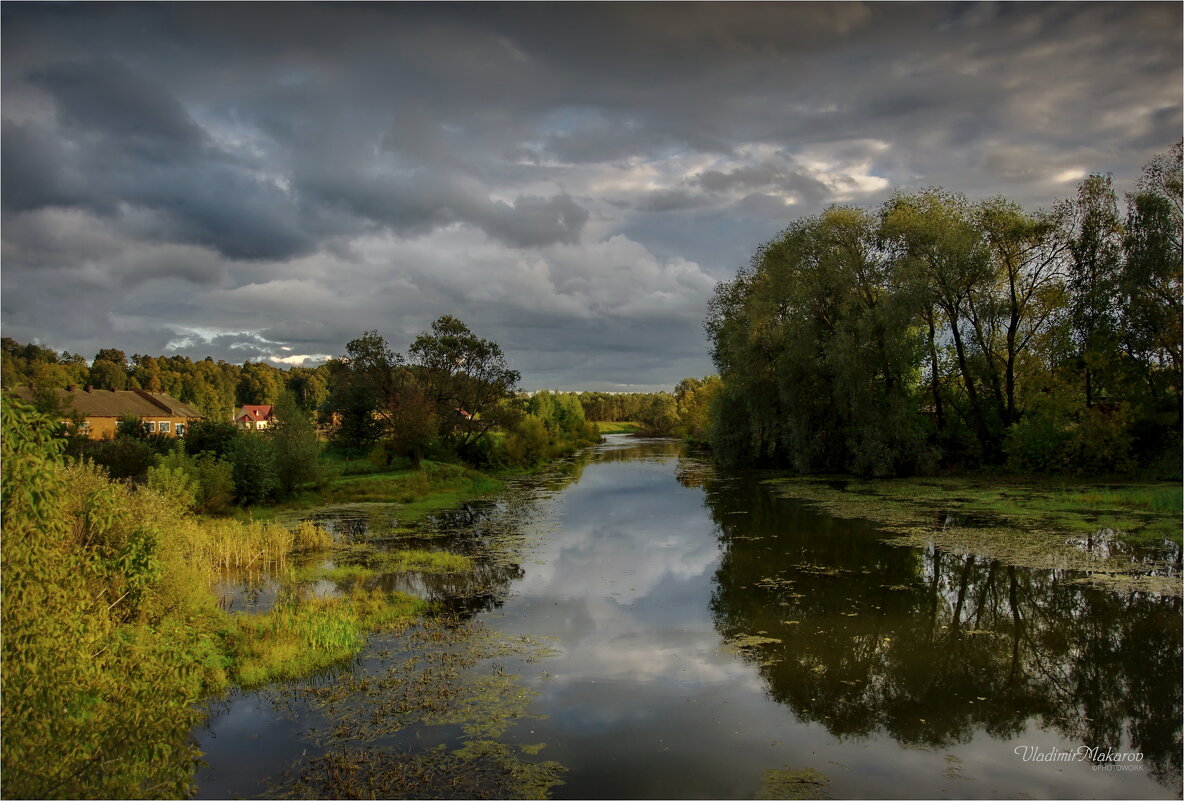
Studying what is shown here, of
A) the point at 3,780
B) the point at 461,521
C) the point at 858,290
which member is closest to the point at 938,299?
the point at 858,290

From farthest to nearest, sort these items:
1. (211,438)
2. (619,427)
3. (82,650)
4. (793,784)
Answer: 1. (619,427)
2. (211,438)
3. (793,784)
4. (82,650)

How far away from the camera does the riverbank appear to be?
552 inches

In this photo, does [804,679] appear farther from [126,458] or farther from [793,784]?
[126,458]

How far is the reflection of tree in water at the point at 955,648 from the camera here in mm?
7676

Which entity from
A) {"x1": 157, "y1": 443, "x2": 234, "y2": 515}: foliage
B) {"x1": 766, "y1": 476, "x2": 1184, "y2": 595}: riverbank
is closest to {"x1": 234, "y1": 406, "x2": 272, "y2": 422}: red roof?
{"x1": 157, "y1": 443, "x2": 234, "y2": 515}: foliage

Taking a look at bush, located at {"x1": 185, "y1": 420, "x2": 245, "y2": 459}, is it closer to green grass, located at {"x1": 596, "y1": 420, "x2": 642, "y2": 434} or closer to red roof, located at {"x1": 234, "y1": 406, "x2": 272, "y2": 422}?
red roof, located at {"x1": 234, "y1": 406, "x2": 272, "y2": 422}

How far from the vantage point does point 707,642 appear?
1067cm

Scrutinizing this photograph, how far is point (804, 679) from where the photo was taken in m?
9.02

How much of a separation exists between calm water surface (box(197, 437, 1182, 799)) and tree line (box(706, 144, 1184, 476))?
1549cm

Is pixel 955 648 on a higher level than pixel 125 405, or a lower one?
lower

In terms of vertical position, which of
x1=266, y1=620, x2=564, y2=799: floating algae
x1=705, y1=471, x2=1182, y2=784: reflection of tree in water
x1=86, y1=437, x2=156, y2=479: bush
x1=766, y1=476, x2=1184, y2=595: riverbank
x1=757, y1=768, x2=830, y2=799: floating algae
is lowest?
x1=266, y1=620, x2=564, y2=799: floating algae

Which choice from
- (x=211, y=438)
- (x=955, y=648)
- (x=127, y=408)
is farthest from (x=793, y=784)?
(x=127, y=408)

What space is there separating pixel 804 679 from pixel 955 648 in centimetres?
261

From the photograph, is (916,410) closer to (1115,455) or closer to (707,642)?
(1115,455)
